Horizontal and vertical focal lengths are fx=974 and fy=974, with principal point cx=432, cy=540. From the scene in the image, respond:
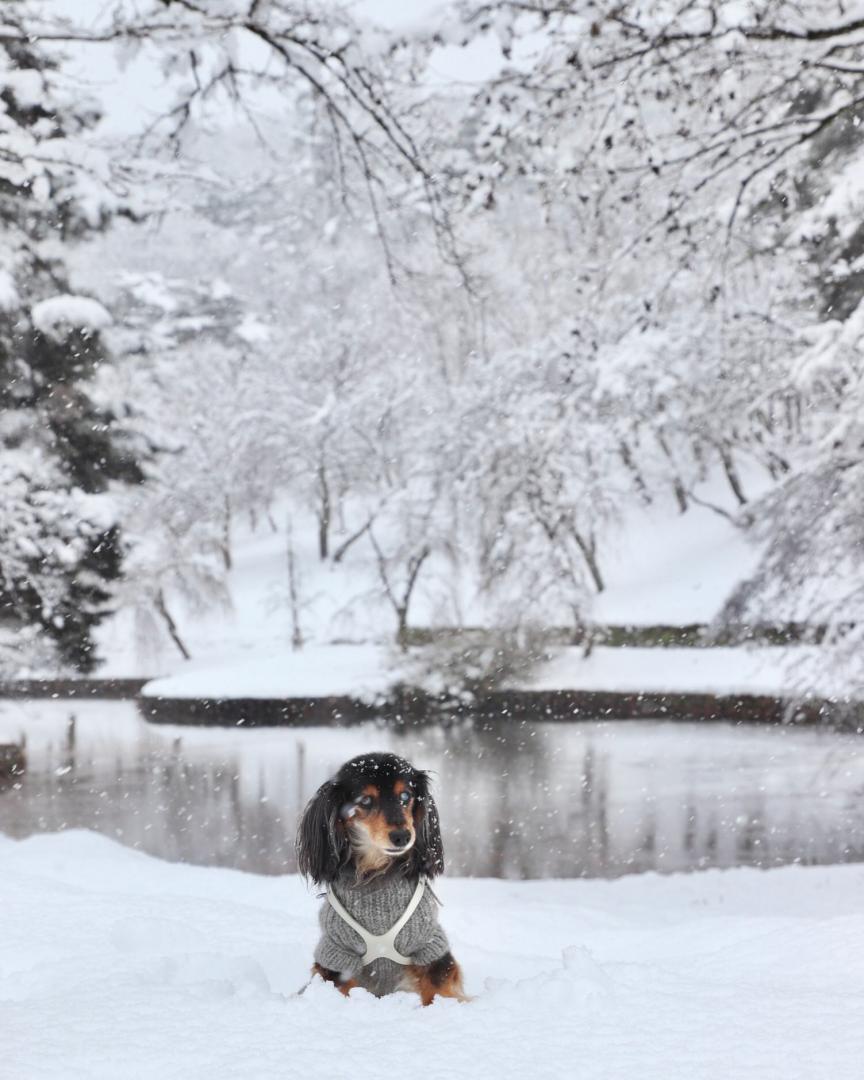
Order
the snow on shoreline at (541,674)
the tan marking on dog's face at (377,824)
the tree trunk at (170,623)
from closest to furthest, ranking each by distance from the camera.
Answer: the tan marking on dog's face at (377,824) → the snow on shoreline at (541,674) → the tree trunk at (170,623)

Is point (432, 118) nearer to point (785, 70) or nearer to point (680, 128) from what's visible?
point (680, 128)

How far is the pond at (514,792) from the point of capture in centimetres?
1190

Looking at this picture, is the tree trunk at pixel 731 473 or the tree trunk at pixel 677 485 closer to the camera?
the tree trunk at pixel 731 473

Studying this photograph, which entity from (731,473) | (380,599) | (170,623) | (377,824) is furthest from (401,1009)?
(731,473)

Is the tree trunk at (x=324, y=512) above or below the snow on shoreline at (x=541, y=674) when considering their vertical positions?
above

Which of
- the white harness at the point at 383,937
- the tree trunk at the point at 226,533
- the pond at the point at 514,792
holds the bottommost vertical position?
the pond at the point at 514,792

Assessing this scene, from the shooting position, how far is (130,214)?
15.9 ft

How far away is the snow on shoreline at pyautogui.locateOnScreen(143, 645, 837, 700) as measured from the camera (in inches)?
832

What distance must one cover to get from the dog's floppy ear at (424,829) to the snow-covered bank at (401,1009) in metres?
0.40

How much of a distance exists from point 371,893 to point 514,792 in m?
12.2

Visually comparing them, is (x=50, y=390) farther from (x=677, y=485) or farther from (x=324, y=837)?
(x=677, y=485)

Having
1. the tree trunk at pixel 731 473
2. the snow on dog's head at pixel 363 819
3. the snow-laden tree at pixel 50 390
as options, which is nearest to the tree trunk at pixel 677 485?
the tree trunk at pixel 731 473

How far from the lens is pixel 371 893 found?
2988 mm

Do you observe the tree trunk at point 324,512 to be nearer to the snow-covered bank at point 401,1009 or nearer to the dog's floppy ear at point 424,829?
the snow-covered bank at point 401,1009
